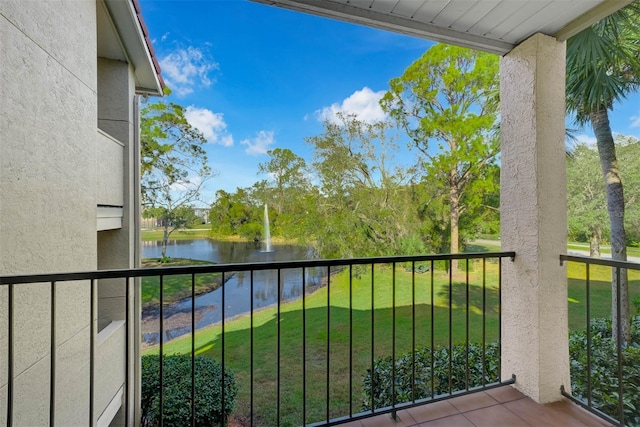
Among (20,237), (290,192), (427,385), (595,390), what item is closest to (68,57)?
(20,237)

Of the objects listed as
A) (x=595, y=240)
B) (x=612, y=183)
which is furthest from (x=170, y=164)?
(x=595, y=240)

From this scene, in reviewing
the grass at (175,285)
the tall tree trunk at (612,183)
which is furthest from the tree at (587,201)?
the grass at (175,285)

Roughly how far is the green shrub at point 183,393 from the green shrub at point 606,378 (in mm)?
3061

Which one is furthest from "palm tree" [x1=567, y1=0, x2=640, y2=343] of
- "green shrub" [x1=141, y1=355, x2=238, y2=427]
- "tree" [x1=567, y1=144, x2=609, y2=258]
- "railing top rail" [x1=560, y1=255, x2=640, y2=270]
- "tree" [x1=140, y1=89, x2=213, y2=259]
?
"tree" [x1=140, y1=89, x2=213, y2=259]

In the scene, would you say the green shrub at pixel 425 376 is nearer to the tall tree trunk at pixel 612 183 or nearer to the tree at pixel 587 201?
the tall tree trunk at pixel 612 183

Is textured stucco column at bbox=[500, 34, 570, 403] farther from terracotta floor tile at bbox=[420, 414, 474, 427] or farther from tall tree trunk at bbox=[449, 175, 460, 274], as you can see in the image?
Result: tall tree trunk at bbox=[449, 175, 460, 274]

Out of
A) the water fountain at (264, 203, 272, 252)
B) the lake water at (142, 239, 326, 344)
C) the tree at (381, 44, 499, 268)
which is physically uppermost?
the tree at (381, 44, 499, 268)

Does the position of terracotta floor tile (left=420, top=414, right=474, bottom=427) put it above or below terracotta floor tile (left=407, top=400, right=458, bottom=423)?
above

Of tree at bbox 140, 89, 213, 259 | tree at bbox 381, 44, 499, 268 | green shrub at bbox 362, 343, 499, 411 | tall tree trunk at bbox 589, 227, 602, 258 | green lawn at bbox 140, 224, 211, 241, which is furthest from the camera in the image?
tree at bbox 381, 44, 499, 268

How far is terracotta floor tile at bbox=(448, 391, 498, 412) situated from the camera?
1.70 m

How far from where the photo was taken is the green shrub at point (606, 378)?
73.4 inches

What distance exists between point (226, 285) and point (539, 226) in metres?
7.49

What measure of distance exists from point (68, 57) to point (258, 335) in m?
6.28

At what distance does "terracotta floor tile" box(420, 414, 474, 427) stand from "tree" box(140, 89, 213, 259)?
7.28 meters
